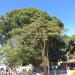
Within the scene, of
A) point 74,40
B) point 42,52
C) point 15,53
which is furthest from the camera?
point 74,40

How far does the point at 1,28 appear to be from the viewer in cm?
5547

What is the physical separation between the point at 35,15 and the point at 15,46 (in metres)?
10.2

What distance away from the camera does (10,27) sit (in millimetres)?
55062

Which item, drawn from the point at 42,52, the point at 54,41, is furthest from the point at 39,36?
the point at 54,41

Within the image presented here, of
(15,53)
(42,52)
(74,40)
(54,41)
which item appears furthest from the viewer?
(74,40)

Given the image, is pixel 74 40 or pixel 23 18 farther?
pixel 74 40

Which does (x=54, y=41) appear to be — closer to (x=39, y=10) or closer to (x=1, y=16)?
(x=39, y=10)

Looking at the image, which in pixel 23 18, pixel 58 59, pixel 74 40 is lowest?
pixel 58 59

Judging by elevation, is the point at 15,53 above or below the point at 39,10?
below

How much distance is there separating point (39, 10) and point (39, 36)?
10263 millimetres

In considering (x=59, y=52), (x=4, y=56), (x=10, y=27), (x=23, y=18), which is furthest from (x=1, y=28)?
(x=59, y=52)

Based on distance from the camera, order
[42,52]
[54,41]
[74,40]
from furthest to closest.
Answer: [74,40]
[54,41]
[42,52]

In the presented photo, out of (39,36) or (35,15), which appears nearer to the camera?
(39,36)

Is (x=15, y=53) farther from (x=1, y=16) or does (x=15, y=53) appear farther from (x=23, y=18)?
(x=1, y=16)
